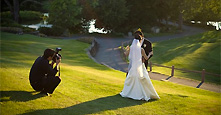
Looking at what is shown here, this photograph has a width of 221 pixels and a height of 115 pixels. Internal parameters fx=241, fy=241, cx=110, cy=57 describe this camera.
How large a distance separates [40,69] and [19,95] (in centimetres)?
122

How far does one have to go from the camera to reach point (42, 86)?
8.76 m

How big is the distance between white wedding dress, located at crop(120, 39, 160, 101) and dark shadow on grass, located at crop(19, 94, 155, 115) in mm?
356

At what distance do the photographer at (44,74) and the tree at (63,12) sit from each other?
37.6m

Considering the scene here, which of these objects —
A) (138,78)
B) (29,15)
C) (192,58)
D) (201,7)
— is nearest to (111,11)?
(201,7)

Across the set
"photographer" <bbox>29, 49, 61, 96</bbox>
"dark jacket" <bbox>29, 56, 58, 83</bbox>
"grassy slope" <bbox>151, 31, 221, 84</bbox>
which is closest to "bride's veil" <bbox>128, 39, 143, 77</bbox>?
"photographer" <bbox>29, 49, 61, 96</bbox>

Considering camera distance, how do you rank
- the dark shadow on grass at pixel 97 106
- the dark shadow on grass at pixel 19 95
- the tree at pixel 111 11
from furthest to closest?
the tree at pixel 111 11, the dark shadow on grass at pixel 19 95, the dark shadow on grass at pixel 97 106

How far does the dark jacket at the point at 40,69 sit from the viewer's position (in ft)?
27.1

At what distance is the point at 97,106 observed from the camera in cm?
853

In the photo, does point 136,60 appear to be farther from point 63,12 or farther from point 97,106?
point 63,12

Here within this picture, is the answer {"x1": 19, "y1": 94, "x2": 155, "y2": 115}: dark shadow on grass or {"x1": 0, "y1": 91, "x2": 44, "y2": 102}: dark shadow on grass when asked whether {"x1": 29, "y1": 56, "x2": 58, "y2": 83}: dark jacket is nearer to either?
{"x1": 0, "y1": 91, "x2": 44, "y2": 102}: dark shadow on grass

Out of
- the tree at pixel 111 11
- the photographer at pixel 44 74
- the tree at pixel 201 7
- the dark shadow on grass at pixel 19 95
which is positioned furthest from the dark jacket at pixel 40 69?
the tree at pixel 111 11

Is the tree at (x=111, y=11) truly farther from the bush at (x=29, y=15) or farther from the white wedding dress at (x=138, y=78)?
the white wedding dress at (x=138, y=78)

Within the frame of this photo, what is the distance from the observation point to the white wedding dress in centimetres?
944

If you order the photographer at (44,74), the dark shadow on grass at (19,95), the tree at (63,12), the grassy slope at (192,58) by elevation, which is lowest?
the grassy slope at (192,58)
